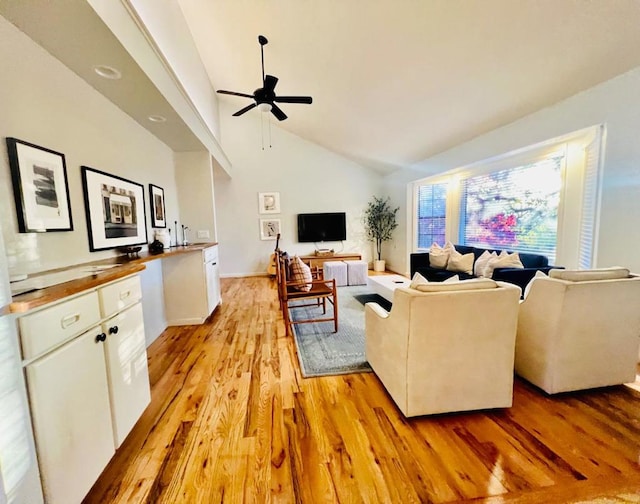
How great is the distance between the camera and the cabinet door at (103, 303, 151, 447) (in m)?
1.39

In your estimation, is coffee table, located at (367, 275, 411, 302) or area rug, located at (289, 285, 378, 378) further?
coffee table, located at (367, 275, 411, 302)

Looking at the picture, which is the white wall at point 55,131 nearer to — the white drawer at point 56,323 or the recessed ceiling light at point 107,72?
the recessed ceiling light at point 107,72

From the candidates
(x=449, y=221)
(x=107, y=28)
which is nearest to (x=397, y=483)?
(x=107, y=28)

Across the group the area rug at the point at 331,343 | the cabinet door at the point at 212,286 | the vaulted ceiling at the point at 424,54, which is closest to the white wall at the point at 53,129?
the cabinet door at the point at 212,286

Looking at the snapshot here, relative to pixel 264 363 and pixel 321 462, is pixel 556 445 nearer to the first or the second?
pixel 321 462

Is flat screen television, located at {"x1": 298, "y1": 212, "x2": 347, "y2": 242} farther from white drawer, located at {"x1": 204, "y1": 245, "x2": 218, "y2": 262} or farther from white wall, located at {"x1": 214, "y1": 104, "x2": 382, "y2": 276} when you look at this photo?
white drawer, located at {"x1": 204, "y1": 245, "x2": 218, "y2": 262}

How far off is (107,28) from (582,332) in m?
3.43

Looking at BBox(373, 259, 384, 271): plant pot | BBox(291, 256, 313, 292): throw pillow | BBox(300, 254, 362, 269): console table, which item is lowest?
BBox(373, 259, 384, 271): plant pot

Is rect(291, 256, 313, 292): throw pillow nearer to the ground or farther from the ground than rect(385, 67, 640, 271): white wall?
nearer to the ground

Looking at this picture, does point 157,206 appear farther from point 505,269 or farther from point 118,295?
point 505,269

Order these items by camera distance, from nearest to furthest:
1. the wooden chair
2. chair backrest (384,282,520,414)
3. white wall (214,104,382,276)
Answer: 1. chair backrest (384,282,520,414)
2. the wooden chair
3. white wall (214,104,382,276)

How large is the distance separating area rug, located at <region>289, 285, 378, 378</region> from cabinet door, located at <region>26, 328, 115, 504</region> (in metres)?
1.36

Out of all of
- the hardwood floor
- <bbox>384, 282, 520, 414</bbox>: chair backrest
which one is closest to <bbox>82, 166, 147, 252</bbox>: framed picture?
the hardwood floor

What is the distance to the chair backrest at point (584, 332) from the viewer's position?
181 centimetres
